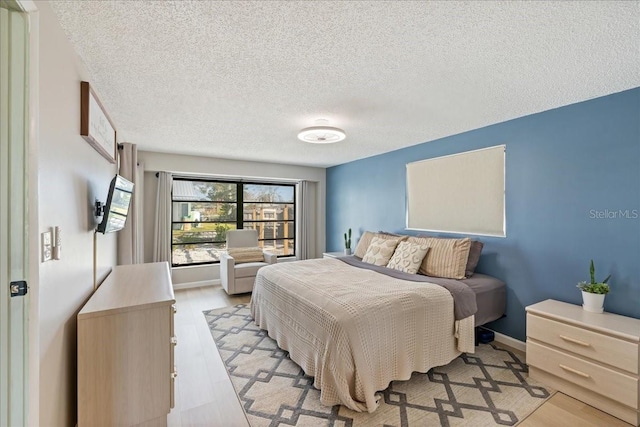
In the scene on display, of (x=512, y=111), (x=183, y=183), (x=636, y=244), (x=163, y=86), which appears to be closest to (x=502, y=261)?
(x=636, y=244)

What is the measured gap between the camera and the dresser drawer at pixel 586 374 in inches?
72.9

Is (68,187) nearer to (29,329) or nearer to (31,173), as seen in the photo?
(31,173)

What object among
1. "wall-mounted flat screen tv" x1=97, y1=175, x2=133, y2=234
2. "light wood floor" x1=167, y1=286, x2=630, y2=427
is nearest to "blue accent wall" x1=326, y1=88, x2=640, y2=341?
"light wood floor" x1=167, y1=286, x2=630, y2=427

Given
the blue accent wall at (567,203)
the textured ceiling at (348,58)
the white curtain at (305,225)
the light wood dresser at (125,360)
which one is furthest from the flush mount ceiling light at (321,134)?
the white curtain at (305,225)

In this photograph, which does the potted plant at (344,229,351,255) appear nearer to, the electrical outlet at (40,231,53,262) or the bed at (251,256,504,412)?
the bed at (251,256,504,412)

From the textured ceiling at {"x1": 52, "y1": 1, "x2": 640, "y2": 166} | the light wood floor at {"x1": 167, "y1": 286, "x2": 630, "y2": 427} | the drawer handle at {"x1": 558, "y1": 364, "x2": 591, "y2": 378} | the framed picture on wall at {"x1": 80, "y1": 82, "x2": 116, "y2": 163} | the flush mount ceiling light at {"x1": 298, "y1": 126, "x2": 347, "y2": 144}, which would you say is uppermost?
the textured ceiling at {"x1": 52, "y1": 1, "x2": 640, "y2": 166}

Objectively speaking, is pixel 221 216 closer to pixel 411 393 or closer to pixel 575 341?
pixel 411 393

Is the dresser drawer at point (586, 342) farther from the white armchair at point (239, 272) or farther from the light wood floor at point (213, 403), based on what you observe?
the white armchair at point (239, 272)

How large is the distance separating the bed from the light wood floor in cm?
59

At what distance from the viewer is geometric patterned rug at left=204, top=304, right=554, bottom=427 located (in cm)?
187

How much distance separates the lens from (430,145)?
3.91 meters

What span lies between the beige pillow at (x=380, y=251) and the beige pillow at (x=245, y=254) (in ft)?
6.72

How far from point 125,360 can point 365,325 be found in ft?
4.85

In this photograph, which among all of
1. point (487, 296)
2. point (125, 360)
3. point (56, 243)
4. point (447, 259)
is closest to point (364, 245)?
point (447, 259)
